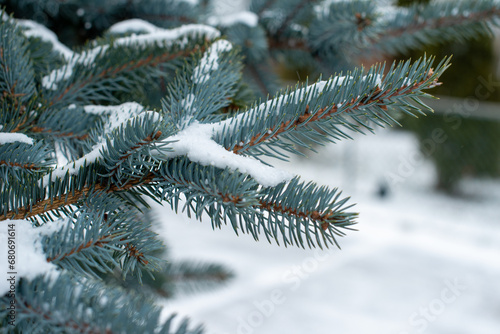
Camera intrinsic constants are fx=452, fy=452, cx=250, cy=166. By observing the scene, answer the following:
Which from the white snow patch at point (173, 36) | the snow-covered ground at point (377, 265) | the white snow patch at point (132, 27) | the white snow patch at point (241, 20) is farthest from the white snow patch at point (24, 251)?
the snow-covered ground at point (377, 265)

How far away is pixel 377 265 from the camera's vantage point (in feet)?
9.20

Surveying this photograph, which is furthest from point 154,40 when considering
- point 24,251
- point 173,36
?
point 24,251

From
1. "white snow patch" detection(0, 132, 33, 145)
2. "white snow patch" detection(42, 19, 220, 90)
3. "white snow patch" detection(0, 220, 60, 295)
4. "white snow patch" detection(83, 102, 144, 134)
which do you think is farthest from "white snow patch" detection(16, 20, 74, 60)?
"white snow patch" detection(0, 220, 60, 295)

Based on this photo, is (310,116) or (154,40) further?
(154,40)

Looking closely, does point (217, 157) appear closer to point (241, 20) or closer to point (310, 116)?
point (310, 116)

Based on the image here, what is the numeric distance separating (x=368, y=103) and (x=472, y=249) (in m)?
2.98

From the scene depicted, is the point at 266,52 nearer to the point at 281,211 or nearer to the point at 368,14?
the point at 368,14

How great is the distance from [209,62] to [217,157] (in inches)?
7.0

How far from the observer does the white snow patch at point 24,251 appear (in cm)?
33

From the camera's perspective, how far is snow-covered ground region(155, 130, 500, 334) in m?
2.09

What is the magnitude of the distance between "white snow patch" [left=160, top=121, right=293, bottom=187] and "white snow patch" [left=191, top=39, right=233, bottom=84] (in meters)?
0.11

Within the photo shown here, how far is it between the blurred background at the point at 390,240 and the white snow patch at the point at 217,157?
20 centimetres

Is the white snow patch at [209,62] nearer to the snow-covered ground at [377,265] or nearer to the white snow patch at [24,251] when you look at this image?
the white snow patch at [24,251]

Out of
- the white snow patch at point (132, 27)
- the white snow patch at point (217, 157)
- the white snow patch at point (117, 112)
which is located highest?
the white snow patch at point (132, 27)
